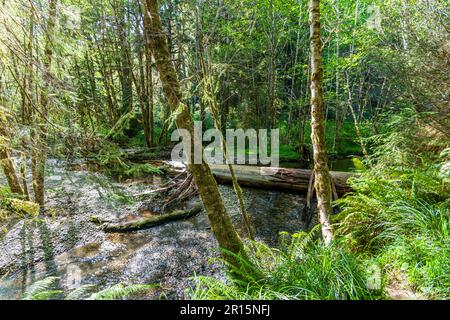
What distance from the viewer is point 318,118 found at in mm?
3730

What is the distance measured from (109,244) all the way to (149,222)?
3.36ft

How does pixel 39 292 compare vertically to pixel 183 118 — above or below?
below

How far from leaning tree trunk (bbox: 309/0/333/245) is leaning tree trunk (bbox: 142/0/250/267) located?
1658 mm

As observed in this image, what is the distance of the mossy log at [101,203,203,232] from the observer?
17.6 ft

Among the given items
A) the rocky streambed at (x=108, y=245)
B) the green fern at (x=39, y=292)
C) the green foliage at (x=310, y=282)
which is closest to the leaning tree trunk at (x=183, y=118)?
the green foliage at (x=310, y=282)

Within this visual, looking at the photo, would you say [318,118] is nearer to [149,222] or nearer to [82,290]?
[82,290]

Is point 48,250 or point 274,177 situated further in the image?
point 274,177

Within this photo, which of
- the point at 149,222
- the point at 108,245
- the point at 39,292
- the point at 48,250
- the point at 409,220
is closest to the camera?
the point at 39,292

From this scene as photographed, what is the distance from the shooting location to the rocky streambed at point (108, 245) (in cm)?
382

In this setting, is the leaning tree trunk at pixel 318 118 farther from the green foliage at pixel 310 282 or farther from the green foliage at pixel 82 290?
the green foliage at pixel 82 290

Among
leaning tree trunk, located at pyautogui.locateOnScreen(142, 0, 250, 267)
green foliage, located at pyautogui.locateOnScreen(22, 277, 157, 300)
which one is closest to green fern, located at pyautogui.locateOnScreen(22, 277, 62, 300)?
green foliage, located at pyautogui.locateOnScreen(22, 277, 157, 300)

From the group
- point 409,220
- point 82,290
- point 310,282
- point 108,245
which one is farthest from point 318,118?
point 108,245

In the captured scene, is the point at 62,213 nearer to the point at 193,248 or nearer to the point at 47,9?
the point at 193,248
